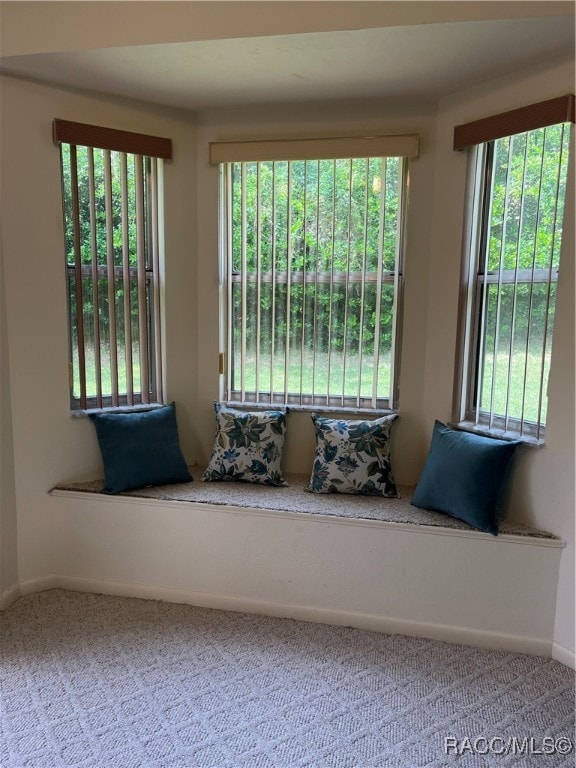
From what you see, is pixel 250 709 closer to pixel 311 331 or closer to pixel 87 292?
pixel 311 331

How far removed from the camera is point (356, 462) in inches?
107

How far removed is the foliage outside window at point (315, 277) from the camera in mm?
2799

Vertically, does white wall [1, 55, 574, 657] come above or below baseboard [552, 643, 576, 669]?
above

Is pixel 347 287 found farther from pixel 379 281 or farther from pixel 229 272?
pixel 229 272

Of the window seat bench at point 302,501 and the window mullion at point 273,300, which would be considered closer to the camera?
the window seat bench at point 302,501

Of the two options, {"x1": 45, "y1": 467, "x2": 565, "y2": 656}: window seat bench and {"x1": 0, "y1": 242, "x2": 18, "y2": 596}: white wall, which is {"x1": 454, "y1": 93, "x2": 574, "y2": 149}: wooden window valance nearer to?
{"x1": 45, "y1": 467, "x2": 565, "y2": 656}: window seat bench

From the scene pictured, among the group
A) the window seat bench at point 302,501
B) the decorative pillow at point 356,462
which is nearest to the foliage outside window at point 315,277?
the decorative pillow at point 356,462

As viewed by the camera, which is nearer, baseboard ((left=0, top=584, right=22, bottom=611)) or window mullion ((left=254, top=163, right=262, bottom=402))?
baseboard ((left=0, top=584, right=22, bottom=611))

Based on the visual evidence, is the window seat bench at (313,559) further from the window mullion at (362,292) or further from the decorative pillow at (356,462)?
the window mullion at (362,292)

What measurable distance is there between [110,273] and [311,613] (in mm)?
1905

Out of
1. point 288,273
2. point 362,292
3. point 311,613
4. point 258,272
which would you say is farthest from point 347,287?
point 311,613

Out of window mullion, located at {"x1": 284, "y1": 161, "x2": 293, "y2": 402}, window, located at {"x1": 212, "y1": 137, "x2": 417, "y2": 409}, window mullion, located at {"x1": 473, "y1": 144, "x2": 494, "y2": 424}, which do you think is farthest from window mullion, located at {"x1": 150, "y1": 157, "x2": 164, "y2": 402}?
window mullion, located at {"x1": 473, "y1": 144, "x2": 494, "y2": 424}

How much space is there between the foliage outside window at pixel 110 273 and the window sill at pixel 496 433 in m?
1.62

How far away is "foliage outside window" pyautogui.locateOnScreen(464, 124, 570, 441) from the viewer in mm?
2328
